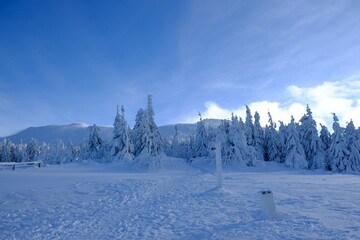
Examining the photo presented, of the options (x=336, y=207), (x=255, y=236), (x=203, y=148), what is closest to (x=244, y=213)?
(x=255, y=236)

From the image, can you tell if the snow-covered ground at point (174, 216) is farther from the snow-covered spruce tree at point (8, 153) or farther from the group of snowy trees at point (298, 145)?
the snow-covered spruce tree at point (8, 153)

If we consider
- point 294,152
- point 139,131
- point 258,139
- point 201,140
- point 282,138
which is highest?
point 139,131

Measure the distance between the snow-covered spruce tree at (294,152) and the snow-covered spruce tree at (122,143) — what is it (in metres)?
27.3

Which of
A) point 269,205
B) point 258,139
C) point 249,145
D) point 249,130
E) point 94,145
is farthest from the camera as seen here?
point 258,139

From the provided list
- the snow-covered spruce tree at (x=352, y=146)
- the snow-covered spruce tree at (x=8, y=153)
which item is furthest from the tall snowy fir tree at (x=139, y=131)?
the snow-covered spruce tree at (x=8, y=153)

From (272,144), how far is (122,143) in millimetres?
33156

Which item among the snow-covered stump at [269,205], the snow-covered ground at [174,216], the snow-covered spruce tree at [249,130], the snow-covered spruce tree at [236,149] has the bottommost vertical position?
the snow-covered ground at [174,216]

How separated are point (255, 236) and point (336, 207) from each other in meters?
4.35

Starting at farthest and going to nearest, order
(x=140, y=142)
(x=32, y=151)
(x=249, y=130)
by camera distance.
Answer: (x=32, y=151)
(x=249, y=130)
(x=140, y=142)

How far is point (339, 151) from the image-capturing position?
44.3 meters

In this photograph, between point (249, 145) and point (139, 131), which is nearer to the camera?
point (139, 131)

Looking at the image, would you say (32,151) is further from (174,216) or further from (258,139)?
(174,216)

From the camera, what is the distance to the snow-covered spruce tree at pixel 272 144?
2368 inches

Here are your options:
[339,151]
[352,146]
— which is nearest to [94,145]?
[339,151]
